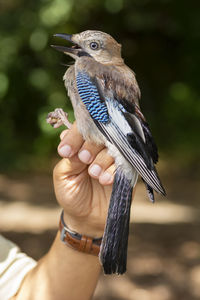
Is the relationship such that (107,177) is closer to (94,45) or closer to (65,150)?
(65,150)

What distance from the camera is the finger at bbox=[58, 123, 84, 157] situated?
7.59 ft

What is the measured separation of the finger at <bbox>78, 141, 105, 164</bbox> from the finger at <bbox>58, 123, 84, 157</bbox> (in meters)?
0.03

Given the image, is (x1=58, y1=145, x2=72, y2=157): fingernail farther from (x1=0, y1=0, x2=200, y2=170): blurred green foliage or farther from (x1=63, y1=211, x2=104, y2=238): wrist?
(x1=0, y1=0, x2=200, y2=170): blurred green foliage

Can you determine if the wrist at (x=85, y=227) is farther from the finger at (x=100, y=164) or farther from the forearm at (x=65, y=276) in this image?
the finger at (x=100, y=164)

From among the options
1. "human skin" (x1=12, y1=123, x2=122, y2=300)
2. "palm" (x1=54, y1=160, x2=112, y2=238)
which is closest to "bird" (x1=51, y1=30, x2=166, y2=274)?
"human skin" (x1=12, y1=123, x2=122, y2=300)

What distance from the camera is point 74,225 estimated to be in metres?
2.54

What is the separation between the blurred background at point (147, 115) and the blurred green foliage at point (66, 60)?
2 centimetres

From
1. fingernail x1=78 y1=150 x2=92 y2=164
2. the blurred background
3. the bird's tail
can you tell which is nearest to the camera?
the bird's tail

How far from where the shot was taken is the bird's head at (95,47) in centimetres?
240

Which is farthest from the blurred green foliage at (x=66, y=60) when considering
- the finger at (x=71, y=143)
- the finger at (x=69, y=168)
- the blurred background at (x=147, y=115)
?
the finger at (x=71, y=143)

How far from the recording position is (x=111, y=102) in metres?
2.27

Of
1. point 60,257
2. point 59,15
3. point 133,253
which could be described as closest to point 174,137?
point 59,15

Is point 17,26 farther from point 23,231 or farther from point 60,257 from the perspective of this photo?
point 60,257

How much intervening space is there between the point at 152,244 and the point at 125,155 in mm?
5130
